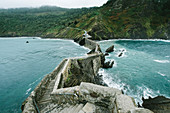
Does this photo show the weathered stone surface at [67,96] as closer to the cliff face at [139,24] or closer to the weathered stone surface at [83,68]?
the weathered stone surface at [83,68]

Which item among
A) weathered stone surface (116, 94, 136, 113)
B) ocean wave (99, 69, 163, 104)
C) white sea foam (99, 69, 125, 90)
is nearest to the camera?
weathered stone surface (116, 94, 136, 113)

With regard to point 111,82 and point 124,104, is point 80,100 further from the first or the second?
point 111,82

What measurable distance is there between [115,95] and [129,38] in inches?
2917

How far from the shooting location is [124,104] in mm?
4059

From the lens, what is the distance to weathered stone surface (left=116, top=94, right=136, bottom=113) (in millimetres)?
3821

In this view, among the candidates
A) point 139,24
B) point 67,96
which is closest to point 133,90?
point 67,96

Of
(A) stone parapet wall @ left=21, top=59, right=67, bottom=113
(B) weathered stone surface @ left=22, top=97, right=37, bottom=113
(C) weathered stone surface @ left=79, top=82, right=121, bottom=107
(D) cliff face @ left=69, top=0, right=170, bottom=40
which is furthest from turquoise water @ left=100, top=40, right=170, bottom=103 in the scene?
(D) cliff face @ left=69, top=0, right=170, bottom=40

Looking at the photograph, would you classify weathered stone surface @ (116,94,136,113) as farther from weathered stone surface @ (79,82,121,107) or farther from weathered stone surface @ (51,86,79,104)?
weathered stone surface @ (51,86,79,104)

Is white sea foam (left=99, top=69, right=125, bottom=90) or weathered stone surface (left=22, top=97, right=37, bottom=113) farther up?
weathered stone surface (left=22, top=97, right=37, bottom=113)

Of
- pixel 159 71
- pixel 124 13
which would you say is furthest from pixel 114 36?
pixel 159 71

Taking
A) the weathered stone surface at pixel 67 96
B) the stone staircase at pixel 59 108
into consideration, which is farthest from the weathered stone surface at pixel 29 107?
the weathered stone surface at pixel 67 96

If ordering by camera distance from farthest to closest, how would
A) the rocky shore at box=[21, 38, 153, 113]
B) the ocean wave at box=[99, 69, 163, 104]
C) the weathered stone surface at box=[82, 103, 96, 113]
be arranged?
the ocean wave at box=[99, 69, 163, 104] → the weathered stone surface at box=[82, 103, 96, 113] → the rocky shore at box=[21, 38, 153, 113]

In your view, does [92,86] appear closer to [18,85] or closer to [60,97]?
[60,97]

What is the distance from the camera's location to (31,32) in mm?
112312
